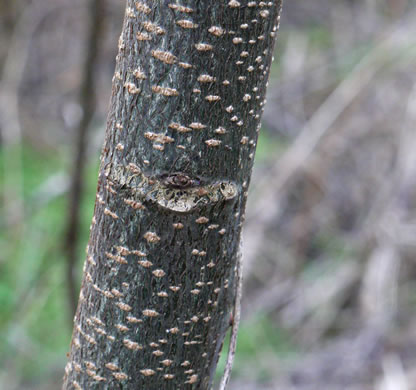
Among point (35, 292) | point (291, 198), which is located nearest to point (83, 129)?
point (35, 292)

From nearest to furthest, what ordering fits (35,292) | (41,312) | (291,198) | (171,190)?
(171,190)
(35,292)
(41,312)
(291,198)

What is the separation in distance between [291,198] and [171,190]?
3137mm

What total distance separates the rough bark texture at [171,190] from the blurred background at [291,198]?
136 centimetres

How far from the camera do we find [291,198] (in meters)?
3.66

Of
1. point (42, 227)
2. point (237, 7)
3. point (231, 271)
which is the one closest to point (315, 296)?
point (42, 227)

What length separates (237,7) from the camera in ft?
1.74

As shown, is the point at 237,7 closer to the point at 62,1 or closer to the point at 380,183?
the point at 380,183

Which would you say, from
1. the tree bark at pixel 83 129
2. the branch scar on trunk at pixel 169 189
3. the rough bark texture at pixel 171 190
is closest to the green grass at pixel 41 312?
the tree bark at pixel 83 129

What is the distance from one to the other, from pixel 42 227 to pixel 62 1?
2435 mm

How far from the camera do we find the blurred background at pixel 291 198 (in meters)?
2.63

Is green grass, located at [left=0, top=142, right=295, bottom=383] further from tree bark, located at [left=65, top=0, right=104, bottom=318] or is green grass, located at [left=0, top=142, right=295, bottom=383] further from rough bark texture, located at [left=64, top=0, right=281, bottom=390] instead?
rough bark texture, located at [left=64, top=0, right=281, bottom=390]

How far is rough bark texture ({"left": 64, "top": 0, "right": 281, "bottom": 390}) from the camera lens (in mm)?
545

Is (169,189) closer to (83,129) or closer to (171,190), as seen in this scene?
(171,190)

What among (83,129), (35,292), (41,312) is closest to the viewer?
(83,129)
